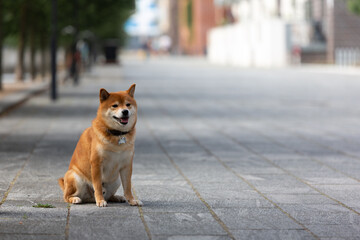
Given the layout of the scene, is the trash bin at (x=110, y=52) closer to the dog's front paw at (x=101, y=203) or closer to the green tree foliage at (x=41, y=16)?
the green tree foliage at (x=41, y=16)

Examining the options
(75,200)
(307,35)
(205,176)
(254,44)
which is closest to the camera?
(75,200)

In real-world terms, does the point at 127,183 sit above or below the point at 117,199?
above

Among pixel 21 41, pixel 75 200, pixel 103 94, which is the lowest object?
pixel 75 200

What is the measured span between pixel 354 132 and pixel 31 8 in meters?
23.7

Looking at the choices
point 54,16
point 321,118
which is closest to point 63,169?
point 321,118

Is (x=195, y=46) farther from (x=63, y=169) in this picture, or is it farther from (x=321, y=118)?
(x=63, y=169)

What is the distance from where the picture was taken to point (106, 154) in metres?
6.54

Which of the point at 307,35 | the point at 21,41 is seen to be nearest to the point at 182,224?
the point at 21,41

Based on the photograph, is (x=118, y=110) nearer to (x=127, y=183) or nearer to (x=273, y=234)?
(x=127, y=183)

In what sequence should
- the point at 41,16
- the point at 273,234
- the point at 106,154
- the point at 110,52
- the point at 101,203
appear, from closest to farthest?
the point at 273,234, the point at 106,154, the point at 101,203, the point at 41,16, the point at 110,52

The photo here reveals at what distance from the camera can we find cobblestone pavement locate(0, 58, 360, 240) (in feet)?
19.9

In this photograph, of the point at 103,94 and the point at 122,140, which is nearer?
the point at 103,94

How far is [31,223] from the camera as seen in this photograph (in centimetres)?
609

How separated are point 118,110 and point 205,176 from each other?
262 cm
